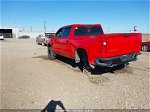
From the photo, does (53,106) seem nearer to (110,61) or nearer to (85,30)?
(110,61)

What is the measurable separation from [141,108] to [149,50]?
1267 cm

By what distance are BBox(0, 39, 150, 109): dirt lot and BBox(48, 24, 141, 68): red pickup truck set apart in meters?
0.64

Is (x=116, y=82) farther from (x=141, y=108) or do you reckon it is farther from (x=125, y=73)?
(x=141, y=108)

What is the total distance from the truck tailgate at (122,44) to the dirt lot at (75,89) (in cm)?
97

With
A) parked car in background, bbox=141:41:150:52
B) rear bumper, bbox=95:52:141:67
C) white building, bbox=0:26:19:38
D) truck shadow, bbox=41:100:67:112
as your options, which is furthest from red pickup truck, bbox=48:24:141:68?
white building, bbox=0:26:19:38

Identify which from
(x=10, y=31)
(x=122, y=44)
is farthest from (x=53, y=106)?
(x=10, y=31)

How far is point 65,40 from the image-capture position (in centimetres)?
906

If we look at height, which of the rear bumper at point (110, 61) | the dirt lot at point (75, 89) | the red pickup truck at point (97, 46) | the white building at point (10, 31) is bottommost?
the dirt lot at point (75, 89)

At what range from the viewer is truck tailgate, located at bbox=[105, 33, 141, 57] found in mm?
6492

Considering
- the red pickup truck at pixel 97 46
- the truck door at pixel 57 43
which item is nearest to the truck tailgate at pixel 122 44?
the red pickup truck at pixel 97 46

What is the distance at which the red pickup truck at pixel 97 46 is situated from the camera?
6.48 metres

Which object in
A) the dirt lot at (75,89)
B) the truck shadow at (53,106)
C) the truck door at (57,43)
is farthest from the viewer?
the truck door at (57,43)

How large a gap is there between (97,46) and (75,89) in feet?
5.40

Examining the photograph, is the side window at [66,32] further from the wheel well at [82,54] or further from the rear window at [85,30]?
the wheel well at [82,54]
